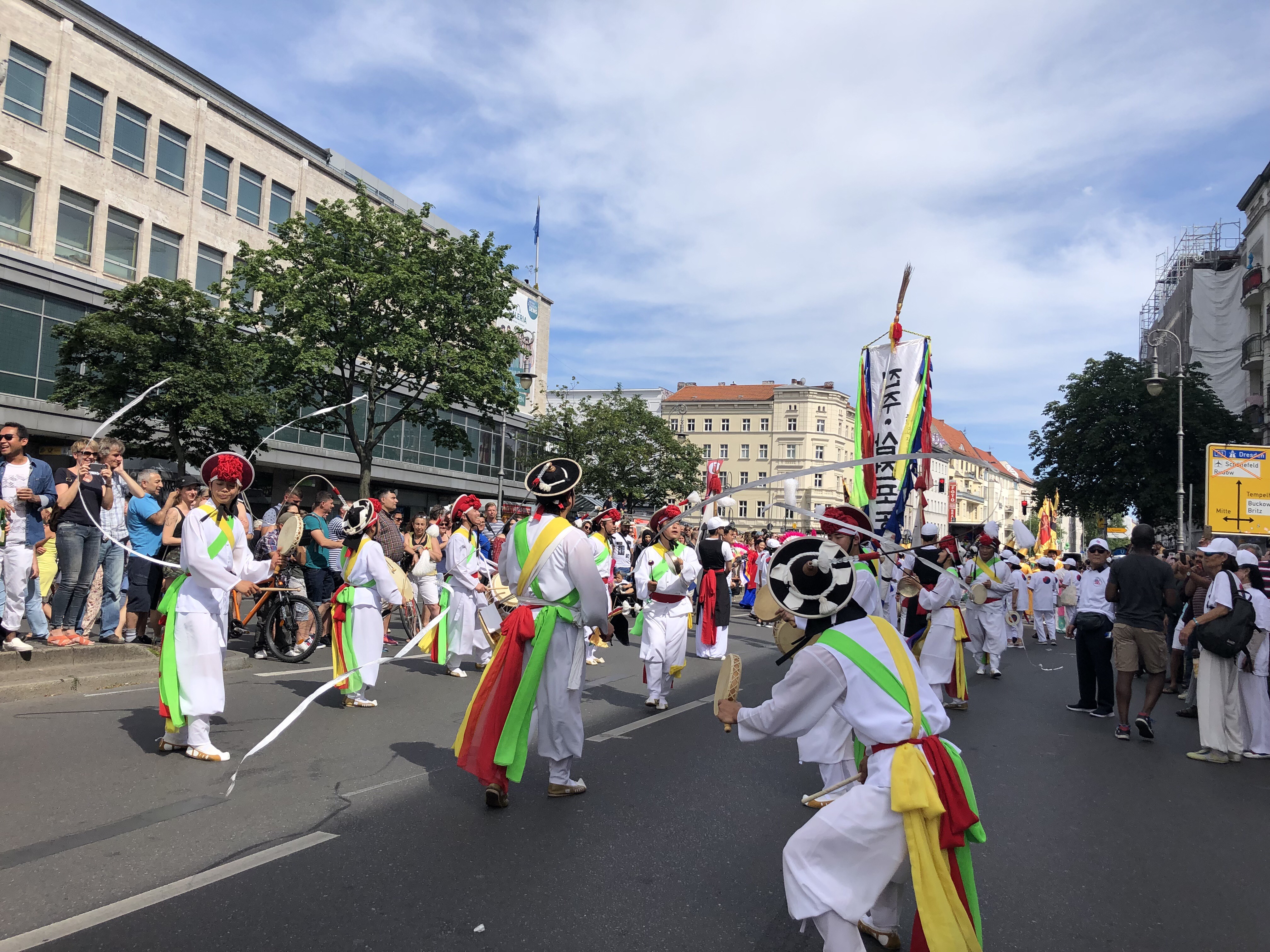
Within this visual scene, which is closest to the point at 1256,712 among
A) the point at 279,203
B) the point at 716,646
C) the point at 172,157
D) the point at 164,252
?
the point at 716,646

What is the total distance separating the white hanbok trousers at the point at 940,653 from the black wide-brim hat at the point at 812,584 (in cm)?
601

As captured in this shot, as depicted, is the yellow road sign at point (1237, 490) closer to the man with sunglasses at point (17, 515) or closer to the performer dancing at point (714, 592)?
the performer dancing at point (714, 592)

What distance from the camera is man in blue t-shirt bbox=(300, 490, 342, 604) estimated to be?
1115 cm

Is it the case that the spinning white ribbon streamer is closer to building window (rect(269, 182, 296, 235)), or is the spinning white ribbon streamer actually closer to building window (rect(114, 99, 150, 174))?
building window (rect(114, 99, 150, 174))

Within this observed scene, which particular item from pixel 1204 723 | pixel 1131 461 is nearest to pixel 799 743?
pixel 1204 723

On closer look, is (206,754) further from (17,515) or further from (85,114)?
(85,114)

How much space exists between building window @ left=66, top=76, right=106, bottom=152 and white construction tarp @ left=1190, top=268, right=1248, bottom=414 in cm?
4726

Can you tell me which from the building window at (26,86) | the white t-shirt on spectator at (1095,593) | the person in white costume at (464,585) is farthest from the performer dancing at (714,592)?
Answer: the building window at (26,86)

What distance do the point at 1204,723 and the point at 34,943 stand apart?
798cm

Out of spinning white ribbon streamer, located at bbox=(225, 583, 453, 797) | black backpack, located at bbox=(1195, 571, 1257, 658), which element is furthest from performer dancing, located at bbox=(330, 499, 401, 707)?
black backpack, located at bbox=(1195, 571, 1257, 658)

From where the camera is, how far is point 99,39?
2553 centimetres

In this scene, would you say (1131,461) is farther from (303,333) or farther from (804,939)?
(804,939)

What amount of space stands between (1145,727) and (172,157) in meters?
30.4

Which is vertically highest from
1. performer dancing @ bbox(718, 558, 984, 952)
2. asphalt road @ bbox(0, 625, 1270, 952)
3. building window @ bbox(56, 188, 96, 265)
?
building window @ bbox(56, 188, 96, 265)
